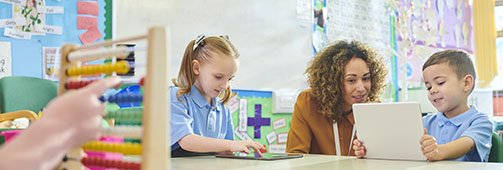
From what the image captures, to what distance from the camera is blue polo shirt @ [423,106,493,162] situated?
137 centimetres

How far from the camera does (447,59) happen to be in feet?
5.41

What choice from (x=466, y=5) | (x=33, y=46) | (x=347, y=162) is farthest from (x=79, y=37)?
(x=466, y=5)

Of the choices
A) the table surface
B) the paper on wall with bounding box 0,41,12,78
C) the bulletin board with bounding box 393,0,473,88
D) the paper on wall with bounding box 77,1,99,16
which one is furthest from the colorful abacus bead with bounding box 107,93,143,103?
the bulletin board with bounding box 393,0,473,88

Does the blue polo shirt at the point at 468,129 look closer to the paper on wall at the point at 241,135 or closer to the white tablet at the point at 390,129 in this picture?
the white tablet at the point at 390,129

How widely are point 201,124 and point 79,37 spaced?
0.66m

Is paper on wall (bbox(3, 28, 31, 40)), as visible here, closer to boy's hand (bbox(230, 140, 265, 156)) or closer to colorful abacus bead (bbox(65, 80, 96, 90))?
boy's hand (bbox(230, 140, 265, 156))

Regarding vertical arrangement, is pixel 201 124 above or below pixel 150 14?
below

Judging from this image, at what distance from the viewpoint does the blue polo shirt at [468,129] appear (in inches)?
53.9

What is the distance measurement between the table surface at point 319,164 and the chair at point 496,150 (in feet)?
0.91

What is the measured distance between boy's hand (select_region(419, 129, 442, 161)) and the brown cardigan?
48cm

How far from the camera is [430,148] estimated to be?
1235 millimetres

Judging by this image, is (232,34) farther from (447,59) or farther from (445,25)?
(445,25)

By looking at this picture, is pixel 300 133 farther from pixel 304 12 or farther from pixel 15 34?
pixel 304 12

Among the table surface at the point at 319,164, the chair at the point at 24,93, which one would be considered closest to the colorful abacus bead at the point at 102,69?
the table surface at the point at 319,164
